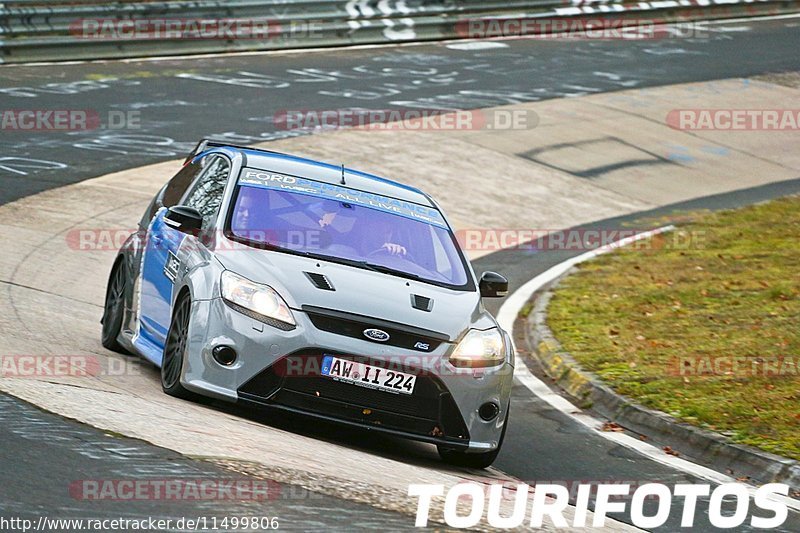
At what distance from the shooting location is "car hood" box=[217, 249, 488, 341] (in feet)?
25.0

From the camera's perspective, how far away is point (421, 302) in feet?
26.0

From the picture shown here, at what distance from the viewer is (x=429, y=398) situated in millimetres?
7586

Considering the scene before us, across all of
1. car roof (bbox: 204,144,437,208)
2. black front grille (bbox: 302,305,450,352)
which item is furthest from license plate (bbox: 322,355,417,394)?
car roof (bbox: 204,144,437,208)

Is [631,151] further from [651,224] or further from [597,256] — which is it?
[597,256]

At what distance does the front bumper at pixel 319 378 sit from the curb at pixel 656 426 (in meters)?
1.99

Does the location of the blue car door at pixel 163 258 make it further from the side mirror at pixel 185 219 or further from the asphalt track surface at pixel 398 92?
the asphalt track surface at pixel 398 92

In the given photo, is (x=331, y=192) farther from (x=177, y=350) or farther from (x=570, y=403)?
(x=570, y=403)

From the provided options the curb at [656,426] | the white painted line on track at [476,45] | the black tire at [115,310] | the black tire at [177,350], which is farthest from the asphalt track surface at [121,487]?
A: the white painted line on track at [476,45]

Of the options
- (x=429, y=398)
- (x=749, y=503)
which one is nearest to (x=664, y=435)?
(x=749, y=503)

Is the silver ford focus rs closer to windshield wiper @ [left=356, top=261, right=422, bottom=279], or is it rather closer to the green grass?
windshield wiper @ [left=356, top=261, right=422, bottom=279]

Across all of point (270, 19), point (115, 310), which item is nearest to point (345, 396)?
point (115, 310)

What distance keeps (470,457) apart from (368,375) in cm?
96

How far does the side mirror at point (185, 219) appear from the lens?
27.8 ft

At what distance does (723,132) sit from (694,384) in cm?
1468
